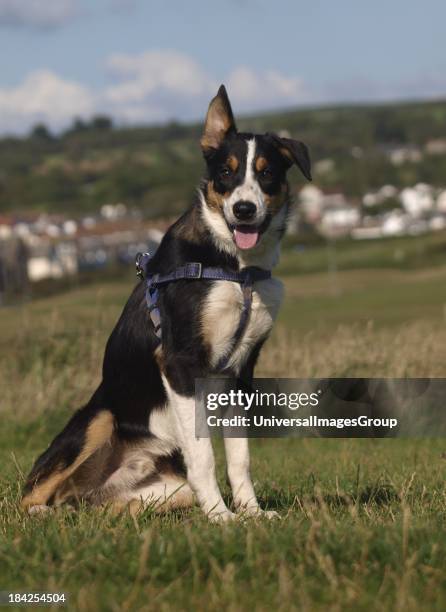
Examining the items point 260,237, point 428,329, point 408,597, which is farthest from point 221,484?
point 428,329

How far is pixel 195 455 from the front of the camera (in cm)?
618

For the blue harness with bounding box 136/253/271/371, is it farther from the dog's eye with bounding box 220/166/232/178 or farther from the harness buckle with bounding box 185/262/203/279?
the dog's eye with bounding box 220/166/232/178

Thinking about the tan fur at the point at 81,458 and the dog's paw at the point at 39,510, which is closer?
the dog's paw at the point at 39,510

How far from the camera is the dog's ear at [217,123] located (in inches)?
259

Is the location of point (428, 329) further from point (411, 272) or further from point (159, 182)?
point (159, 182)

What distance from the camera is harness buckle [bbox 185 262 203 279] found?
20.6 feet

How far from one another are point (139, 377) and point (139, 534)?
1.89 metres

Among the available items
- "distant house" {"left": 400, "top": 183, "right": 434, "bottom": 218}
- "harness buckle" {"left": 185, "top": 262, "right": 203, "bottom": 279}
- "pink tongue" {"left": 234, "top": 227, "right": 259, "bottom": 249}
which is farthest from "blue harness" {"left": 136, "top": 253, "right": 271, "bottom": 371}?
"distant house" {"left": 400, "top": 183, "right": 434, "bottom": 218}

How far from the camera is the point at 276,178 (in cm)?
654

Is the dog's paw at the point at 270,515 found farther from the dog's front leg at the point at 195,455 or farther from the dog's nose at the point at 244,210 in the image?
the dog's nose at the point at 244,210

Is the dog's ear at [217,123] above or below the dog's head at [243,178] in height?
above

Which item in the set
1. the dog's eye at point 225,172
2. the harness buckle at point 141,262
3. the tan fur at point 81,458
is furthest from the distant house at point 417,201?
the tan fur at point 81,458

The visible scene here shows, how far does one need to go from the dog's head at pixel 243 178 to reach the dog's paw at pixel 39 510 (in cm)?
191

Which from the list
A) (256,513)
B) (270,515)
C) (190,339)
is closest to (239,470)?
(256,513)
